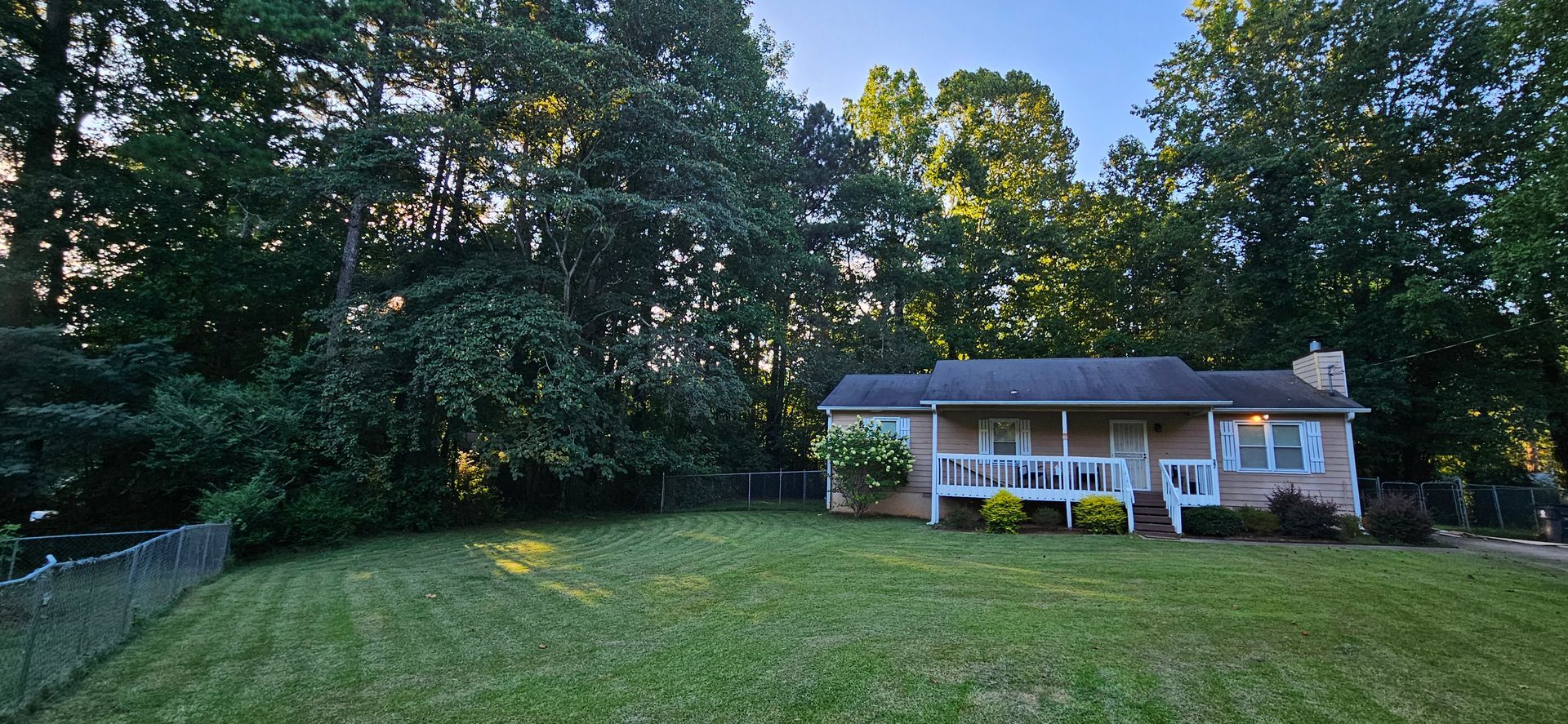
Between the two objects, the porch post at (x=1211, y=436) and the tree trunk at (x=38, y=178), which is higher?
the tree trunk at (x=38, y=178)

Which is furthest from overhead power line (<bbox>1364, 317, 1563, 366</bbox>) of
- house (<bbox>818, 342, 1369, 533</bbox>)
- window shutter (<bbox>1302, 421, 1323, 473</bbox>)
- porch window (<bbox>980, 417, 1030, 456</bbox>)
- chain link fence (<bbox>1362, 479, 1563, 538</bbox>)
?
porch window (<bbox>980, 417, 1030, 456</bbox>)

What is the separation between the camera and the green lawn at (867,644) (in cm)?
364

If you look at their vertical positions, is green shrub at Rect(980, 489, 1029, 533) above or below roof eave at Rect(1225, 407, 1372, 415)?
below

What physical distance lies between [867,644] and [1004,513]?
8116mm

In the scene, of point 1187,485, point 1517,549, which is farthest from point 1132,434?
point 1517,549

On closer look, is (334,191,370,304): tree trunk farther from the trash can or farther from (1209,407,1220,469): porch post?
the trash can

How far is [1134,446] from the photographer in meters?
14.1

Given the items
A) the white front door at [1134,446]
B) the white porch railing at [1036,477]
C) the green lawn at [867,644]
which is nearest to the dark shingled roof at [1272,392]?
the white front door at [1134,446]

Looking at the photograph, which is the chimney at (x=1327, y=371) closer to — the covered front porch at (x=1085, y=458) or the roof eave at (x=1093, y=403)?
the covered front porch at (x=1085, y=458)

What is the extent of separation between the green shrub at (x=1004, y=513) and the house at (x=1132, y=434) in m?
1.08

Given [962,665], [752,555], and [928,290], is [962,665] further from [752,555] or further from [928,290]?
[928,290]

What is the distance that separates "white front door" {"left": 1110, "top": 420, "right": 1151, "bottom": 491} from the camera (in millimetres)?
13922

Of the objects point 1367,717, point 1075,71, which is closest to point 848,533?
point 1367,717

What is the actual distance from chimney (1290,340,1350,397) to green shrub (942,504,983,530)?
26.9ft
